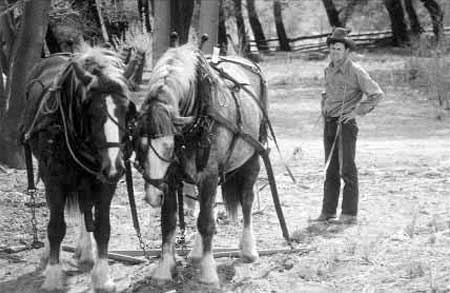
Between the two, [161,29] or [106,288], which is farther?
[161,29]

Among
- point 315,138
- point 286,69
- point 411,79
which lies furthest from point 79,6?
point 315,138

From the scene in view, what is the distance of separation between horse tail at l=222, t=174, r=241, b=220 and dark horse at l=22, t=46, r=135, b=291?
1492 mm

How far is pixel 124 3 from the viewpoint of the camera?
86.0ft

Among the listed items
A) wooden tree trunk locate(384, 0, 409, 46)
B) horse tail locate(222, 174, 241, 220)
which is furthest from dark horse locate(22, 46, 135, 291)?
wooden tree trunk locate(384, 0, 409, 46)

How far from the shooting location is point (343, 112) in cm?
745

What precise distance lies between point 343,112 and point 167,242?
2.52m

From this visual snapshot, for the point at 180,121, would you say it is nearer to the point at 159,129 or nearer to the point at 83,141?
the point at 159,129

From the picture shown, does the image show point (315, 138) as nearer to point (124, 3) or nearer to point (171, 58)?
point (171, 58)

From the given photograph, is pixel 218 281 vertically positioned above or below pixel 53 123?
below

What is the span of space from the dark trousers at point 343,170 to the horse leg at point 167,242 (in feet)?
7.58

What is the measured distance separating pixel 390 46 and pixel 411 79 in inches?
505

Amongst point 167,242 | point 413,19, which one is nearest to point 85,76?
point 167,242

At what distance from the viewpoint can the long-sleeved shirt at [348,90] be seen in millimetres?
7301

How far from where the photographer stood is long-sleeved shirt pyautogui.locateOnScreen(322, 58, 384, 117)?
7.30 meters
